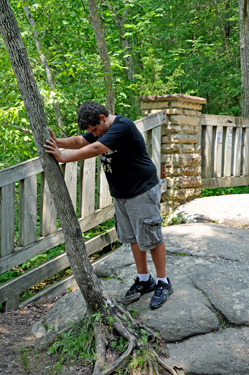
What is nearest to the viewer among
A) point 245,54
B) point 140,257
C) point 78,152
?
point 78,152

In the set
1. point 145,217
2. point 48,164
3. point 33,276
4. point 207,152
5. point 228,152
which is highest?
point 48,164

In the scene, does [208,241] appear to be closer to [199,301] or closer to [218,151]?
[199,301]

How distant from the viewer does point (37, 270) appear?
150 inches

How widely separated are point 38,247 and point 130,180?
1.55 m

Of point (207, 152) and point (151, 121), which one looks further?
point (207, 152)

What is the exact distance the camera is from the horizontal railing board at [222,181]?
6.27 metres

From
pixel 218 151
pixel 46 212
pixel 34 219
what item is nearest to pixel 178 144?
pixel 218 151

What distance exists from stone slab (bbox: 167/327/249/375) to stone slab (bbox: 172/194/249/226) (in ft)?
8.62

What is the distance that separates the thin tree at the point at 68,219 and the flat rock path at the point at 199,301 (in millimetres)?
234

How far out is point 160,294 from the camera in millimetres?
2973

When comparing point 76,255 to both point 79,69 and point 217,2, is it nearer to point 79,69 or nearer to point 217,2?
point 79,69

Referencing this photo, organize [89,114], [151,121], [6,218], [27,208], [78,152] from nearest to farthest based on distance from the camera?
[78,152] → [89,114] → [6,218] → [27,208] → [151,121]

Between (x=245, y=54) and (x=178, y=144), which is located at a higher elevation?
(x=245, y=54)

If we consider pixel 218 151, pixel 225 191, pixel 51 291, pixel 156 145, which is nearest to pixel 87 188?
pixel 51 291
